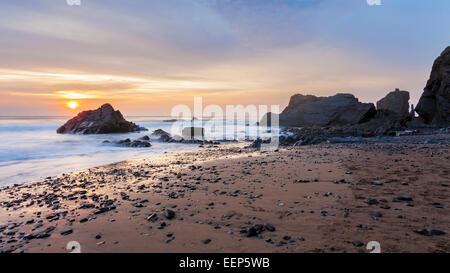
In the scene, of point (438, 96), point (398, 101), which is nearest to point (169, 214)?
point (438, 96)

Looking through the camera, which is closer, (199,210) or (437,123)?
(199,210)

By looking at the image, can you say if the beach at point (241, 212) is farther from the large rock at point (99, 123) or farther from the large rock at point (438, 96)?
the large rock at point (438, 96)

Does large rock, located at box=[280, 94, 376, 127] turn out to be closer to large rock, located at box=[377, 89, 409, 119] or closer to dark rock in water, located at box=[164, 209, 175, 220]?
large rock, located at box=[377, 89, 409, 119]

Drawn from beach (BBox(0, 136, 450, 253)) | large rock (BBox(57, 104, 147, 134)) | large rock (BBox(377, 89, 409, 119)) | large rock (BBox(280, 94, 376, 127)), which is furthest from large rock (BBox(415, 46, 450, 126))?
large rock (BBox(57, 104, 147, 134))

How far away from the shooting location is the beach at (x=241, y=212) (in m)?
3.72

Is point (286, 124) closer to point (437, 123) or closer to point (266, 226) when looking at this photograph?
point (437, 123)

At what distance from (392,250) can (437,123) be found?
133 ft

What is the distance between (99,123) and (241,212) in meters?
33.7

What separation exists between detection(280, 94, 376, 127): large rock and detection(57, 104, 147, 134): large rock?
3748 cm

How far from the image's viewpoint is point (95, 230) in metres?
4.41

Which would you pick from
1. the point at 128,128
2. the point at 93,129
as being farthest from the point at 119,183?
the point at 128,128

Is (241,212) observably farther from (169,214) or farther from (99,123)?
(99,123)

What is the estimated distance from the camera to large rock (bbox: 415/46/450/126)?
3152 centimetres

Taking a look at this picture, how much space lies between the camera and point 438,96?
3272cm
